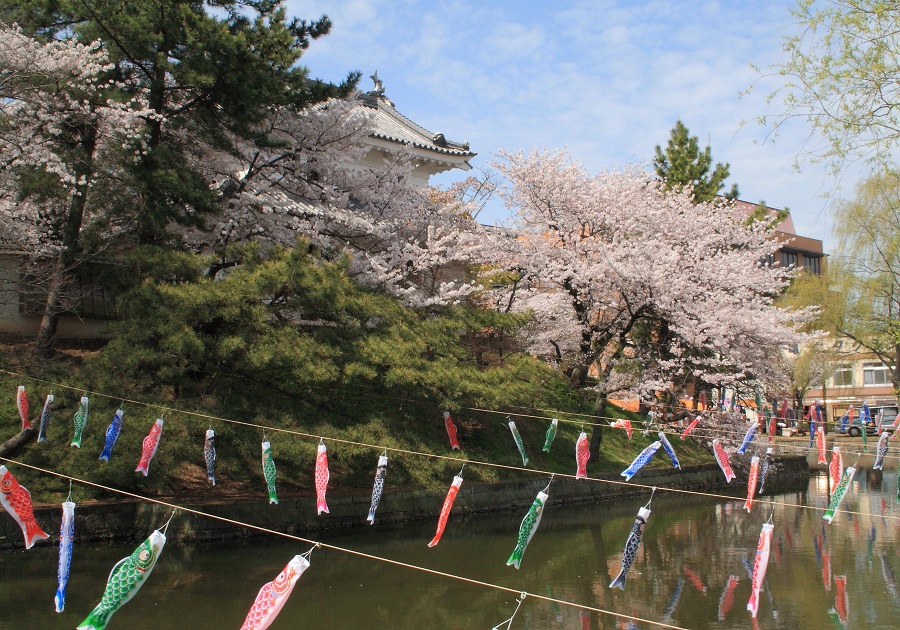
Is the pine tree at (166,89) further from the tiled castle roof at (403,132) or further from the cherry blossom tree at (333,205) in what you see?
the tiled castle roof at (403,132)

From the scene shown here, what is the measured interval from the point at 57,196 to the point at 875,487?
22.7m

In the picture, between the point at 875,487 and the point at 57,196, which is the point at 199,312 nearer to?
the point at 57,196

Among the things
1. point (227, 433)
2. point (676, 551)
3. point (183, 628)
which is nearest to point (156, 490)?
point (227, 433)

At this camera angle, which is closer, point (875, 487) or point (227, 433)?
point (227, 433)

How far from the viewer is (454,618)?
29.8 feet

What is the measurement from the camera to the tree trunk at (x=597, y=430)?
18.8m

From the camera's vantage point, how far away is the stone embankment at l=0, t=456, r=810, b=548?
1145 cm

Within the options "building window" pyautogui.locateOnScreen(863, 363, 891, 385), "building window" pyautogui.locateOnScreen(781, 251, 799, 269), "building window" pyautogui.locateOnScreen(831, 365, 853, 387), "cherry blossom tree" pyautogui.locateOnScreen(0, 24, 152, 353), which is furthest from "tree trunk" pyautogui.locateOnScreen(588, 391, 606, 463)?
"building window" pyautogui.locateOnScreen(781, 251, 799, 269)

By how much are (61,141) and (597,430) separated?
13674 millimetres

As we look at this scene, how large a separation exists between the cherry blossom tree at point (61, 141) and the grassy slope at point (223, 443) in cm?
214

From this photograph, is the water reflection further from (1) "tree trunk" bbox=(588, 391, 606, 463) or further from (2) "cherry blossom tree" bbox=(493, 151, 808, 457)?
(2) "cherry blossom tree" bbox=(493, 151, 808, 457)

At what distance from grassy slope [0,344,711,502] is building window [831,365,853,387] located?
3320 cm

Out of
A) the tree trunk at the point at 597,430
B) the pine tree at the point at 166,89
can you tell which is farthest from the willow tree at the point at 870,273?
the pine tree at the point at 166,89

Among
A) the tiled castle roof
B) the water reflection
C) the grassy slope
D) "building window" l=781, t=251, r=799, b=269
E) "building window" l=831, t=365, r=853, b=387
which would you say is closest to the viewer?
the water reflection
